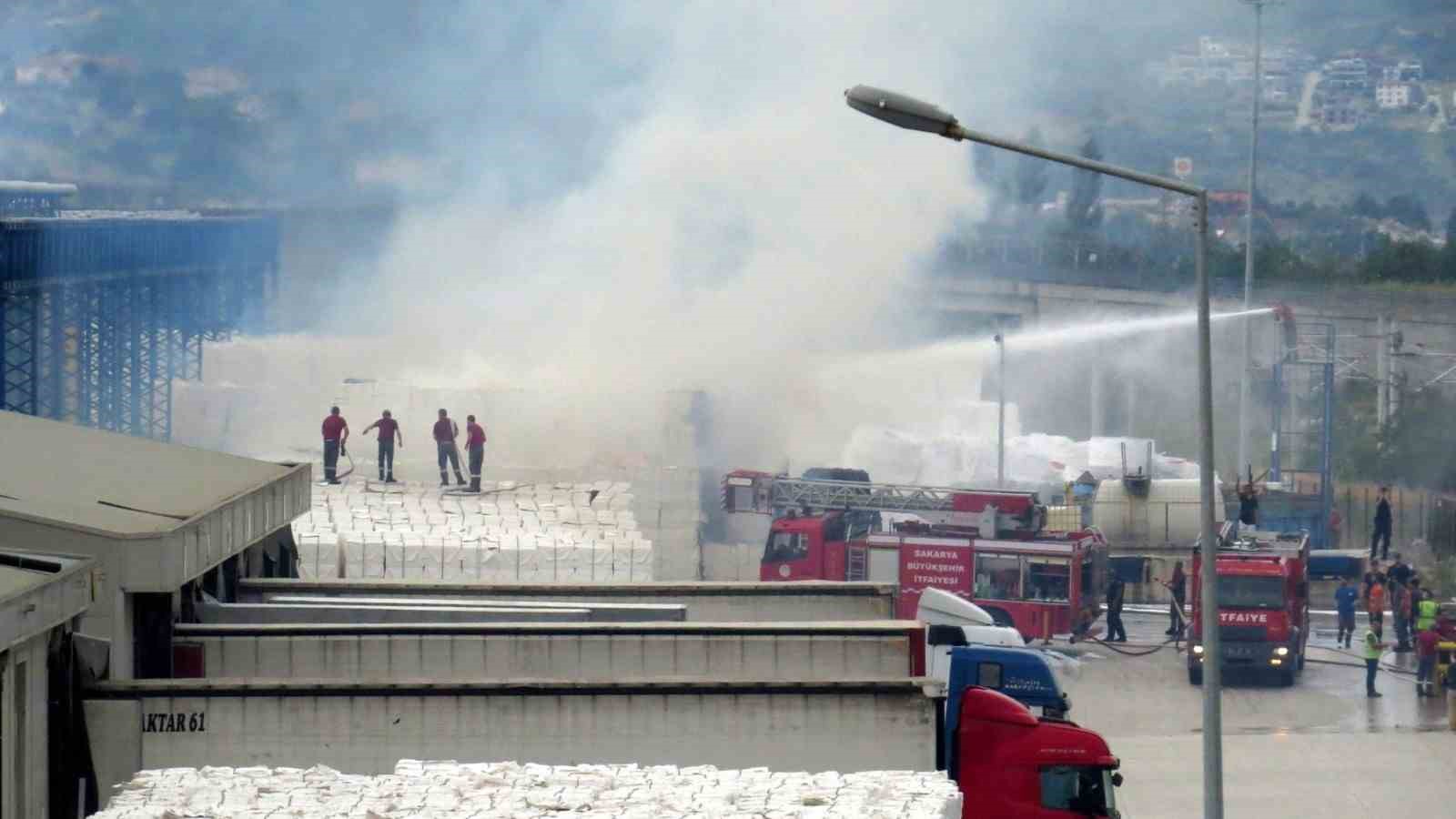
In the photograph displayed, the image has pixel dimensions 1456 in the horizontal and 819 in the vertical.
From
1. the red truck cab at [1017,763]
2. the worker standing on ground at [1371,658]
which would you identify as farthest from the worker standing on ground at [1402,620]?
the red truck cab at [1017,763]

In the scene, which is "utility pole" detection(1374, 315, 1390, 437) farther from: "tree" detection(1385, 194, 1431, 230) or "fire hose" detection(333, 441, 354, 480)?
"tree" detection(1385, 194, 1431, 230)

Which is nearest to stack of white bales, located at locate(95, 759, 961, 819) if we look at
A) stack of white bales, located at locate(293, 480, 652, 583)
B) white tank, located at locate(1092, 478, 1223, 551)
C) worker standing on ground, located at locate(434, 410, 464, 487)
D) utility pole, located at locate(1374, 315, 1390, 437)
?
stack of white bales, located at locate(293, 480, 652, 583)

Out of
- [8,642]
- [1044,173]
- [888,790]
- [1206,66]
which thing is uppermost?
[1206,66]

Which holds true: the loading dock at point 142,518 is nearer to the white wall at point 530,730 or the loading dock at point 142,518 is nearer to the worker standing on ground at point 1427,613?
the white wall at point 530,730

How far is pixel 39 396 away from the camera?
29.7 m

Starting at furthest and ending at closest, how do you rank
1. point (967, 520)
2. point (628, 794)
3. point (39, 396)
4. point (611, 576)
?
point (39, 396) < point (967, 520) < point (611, 576) < point (628, 794)

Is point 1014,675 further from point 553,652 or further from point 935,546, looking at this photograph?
point 935,546

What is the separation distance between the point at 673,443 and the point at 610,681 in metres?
13.8

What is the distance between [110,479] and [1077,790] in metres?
5.27

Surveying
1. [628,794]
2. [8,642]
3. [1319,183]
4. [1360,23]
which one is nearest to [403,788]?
[628,794]

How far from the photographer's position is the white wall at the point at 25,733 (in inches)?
324

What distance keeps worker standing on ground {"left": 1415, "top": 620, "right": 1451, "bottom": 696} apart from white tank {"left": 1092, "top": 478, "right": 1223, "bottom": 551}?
18.7 feet

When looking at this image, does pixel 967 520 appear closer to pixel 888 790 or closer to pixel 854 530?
pixel 854 530

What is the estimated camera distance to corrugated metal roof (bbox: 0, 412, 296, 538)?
1036 cm
